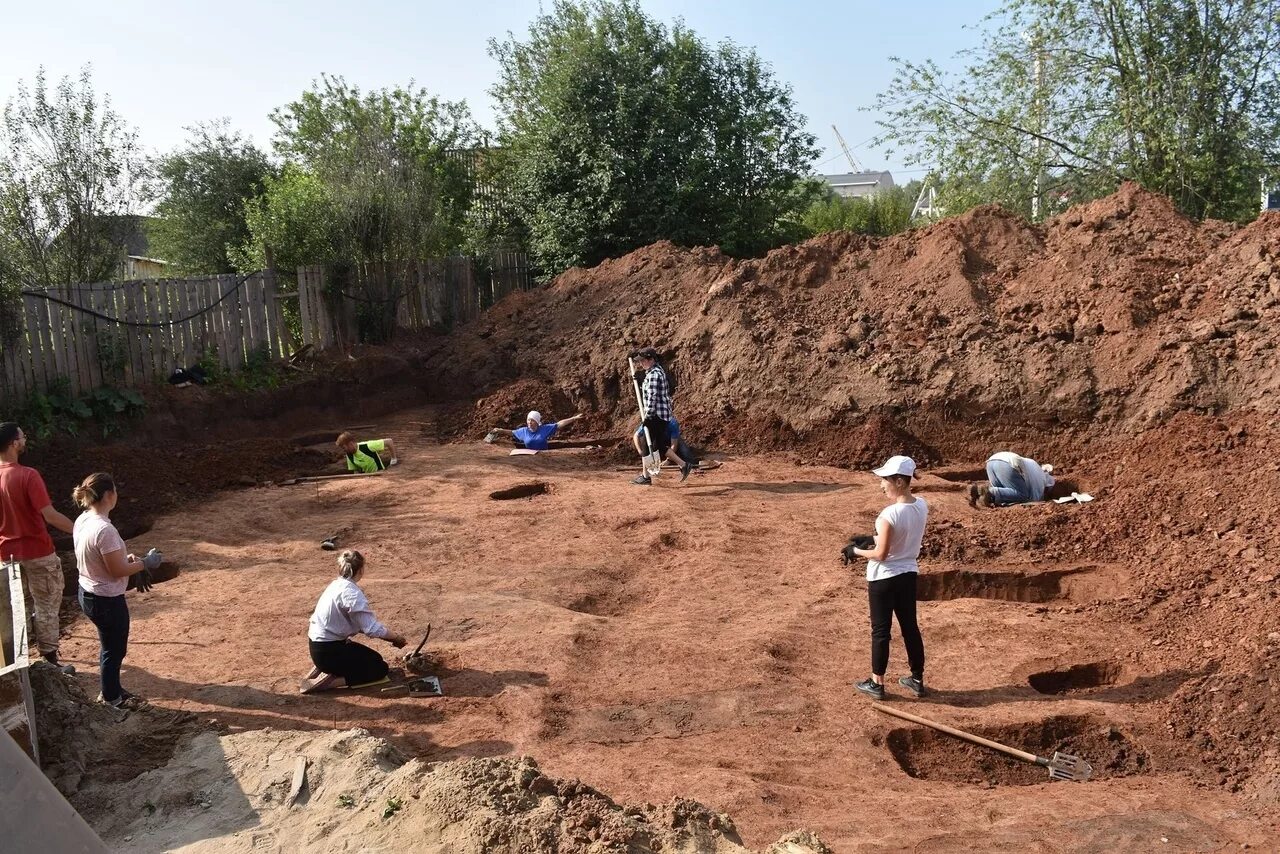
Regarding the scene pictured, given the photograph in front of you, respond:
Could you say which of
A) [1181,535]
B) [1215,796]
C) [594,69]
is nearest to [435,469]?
[1181,535]

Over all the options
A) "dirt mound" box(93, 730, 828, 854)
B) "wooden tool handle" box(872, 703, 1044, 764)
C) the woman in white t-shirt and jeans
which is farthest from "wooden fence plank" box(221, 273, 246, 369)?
"wooden tool handle" box(872, 703, 1044, 764)

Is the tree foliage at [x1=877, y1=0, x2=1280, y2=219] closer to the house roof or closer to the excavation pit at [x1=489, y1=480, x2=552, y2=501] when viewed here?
the excavation pit at [x1=489, y1=480, x2=552, y2=501]

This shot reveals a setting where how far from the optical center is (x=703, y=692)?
22.0ft

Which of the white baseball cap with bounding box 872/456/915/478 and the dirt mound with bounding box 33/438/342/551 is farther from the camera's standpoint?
the dirt mound with bounding box 33/438/342/551

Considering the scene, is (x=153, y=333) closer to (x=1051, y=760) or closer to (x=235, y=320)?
(x=235, y=320)

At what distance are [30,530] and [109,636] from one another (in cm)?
123

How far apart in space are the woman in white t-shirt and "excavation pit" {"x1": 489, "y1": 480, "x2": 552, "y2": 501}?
6.03 metres

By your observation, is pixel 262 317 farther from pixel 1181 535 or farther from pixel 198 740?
pixel 1181 535

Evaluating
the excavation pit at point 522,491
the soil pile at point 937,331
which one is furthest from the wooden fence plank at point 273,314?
the excavation pit at point 522,491

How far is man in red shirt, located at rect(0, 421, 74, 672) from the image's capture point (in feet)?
22.7

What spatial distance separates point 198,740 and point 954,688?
4905 mm

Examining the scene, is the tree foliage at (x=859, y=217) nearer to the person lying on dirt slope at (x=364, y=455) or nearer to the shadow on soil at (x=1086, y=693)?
the person lying on dirt slope at (x=364, y=455)

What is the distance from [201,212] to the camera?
1000 inches

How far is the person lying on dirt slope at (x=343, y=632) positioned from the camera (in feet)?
21.9
